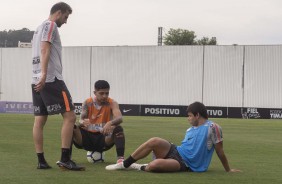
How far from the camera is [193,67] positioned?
58.2 metres

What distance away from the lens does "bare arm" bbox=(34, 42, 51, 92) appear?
8.19 meters

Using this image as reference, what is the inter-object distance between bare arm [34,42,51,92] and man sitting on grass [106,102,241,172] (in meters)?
1.47

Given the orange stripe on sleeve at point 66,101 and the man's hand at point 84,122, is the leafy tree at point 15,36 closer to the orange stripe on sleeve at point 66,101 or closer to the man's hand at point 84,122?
the man's hand at point 84,122

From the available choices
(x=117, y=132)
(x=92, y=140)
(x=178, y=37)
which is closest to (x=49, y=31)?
(x=117, y=132)

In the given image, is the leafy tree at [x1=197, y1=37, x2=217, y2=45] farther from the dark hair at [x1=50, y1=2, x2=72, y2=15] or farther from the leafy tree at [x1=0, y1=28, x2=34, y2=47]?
the dark hair at [x1=50, y1=2, x2=72, y2=15]

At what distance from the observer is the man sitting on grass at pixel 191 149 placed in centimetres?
824

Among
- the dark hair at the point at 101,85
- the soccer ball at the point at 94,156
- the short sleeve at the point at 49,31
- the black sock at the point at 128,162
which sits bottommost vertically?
the soccer ball at the point at 94,156

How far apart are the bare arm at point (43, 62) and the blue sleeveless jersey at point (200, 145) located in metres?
1.96

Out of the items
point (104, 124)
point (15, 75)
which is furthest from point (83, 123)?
point (15, 75)

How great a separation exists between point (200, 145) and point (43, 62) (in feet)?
7.43

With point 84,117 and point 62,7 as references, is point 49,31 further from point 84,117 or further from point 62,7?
point 84,117

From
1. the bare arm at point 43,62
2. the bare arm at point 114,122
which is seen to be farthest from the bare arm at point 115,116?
the bare arm at point 43,62

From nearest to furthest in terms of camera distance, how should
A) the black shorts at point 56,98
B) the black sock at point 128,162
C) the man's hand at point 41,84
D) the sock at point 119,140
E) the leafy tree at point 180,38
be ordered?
the man's hand at point 41,84 < the black shorts at point 56,98 < the black sock at point 128,162 < the sock at point 119,140 < the leafy tree at point 180,38

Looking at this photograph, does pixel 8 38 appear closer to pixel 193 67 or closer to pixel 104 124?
pixel 193 67
